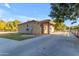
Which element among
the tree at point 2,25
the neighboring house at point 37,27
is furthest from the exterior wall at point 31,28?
the tree at point 2,25

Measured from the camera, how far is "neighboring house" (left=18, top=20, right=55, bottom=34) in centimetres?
227

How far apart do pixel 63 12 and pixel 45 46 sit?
44 cm

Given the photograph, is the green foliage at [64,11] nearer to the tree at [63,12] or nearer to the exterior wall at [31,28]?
the tree at [63,12]

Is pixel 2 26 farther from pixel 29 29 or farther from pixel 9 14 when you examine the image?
pixel 29 29

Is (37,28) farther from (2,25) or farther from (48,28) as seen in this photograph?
(2,25)

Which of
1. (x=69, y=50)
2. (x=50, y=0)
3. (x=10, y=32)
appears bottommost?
(x=69, y=50)

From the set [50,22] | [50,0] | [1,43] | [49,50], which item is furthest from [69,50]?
[1,43]

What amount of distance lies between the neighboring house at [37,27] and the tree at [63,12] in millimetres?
93

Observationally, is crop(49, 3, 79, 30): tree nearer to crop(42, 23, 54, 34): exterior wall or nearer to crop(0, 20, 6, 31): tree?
crop(42, 23, 54, 34): exterior wall

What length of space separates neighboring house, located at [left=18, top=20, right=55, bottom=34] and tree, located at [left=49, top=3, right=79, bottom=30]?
9cm

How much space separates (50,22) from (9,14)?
472mm

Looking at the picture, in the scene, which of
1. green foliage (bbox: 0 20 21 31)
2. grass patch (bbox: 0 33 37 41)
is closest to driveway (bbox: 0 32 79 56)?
grass patch (bbox: 0 33 37 41)

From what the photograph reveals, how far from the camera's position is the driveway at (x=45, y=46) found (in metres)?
2.16

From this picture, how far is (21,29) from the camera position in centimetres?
230
